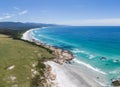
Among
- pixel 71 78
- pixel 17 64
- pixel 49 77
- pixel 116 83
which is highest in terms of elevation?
pixel 17 64

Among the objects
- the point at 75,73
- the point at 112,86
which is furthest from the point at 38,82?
the point at 112,86

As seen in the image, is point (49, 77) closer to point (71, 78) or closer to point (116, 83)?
point (71, 78)

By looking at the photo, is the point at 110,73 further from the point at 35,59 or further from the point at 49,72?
the point at 35,59

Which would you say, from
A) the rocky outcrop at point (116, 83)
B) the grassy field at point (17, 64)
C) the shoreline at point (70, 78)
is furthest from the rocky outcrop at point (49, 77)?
the rocky outcrop at point (116, 83)

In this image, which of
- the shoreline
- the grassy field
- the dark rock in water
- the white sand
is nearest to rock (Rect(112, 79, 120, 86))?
the dark rock in water

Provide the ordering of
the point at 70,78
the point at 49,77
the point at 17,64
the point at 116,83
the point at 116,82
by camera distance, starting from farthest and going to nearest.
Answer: the point at 17,64, the point at 70,78, the point at 49,77, the point at 116,82, the point at 116,83

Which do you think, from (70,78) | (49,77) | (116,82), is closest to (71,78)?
(70,78)

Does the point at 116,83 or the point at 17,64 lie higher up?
the point at 17,64

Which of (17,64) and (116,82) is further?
(17,64)

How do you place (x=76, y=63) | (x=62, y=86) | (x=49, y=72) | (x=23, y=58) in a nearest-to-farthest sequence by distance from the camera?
(x=62, y=86) → (x=49, y=72) → (x=23, y=58) → (x=76, y=63)
